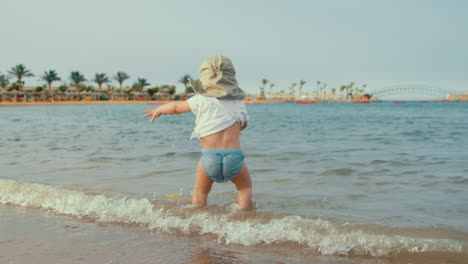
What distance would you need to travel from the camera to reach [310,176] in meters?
6.46

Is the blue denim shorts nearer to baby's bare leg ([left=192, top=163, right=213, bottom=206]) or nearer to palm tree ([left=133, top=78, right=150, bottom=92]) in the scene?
baby's bare leg ([left=192, top=163, right=213, bottom=206])

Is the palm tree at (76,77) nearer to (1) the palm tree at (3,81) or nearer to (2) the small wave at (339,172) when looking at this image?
(1) the palm tree at (3,81)

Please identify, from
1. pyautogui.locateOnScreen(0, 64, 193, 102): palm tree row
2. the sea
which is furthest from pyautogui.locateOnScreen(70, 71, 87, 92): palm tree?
the sea

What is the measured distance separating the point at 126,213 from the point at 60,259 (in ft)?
4.05

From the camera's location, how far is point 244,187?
151 inches

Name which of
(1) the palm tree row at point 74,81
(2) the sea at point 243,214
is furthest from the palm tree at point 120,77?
(2) the sea at point 243,214

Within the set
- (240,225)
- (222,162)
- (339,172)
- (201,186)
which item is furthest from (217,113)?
(339,172)

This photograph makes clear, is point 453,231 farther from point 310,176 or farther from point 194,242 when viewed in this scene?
point 310,176

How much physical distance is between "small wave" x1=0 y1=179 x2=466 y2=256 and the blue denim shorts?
47 centimetres

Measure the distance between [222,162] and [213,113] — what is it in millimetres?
425

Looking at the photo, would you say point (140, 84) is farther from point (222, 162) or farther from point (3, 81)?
point (222, 162)

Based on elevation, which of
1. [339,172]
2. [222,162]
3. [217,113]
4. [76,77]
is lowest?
[339,172]

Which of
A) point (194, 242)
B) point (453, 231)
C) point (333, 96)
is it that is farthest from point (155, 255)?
point (333, 96)

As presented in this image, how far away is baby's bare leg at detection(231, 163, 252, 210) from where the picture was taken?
3.71 metres
